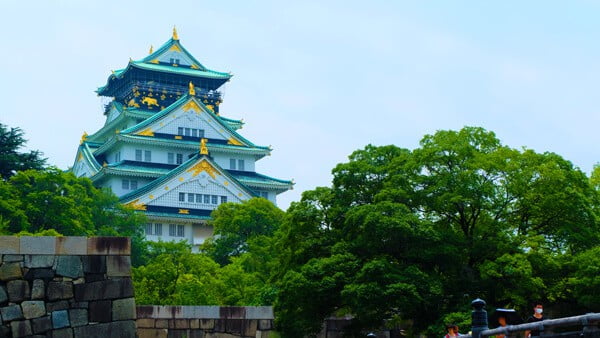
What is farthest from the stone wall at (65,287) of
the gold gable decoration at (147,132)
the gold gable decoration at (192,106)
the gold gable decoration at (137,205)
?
the gold gable decoration at (192,106)

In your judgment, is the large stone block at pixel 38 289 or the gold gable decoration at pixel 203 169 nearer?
the large stone block at pixel 38 289

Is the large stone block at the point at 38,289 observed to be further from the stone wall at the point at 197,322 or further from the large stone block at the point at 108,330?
the stone wall at the point at 197,322

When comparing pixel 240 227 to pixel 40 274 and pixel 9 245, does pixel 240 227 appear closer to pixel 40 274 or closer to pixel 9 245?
pixel 40 274

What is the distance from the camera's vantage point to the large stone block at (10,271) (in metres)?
17.9

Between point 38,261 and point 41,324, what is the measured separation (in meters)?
1.04

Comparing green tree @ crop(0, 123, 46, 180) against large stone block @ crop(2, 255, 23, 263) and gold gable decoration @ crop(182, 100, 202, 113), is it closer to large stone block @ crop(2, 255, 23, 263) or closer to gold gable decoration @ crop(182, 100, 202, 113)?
gold gable decoration @ crop(182, 100, 202, 113)

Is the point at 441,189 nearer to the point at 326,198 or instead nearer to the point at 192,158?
the point at 326,198

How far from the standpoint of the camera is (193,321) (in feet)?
84.4

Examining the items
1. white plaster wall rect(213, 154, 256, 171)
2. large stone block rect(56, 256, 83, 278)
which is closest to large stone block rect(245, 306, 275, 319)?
large stone block rect(56, 256, 83, 278)

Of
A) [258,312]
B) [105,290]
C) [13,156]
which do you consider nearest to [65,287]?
[105,290]

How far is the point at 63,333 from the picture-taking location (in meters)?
18.1

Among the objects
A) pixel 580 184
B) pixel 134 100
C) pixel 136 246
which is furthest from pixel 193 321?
pixel 134 100

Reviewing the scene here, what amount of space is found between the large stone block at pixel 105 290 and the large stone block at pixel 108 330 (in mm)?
461

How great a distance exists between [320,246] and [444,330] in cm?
544
